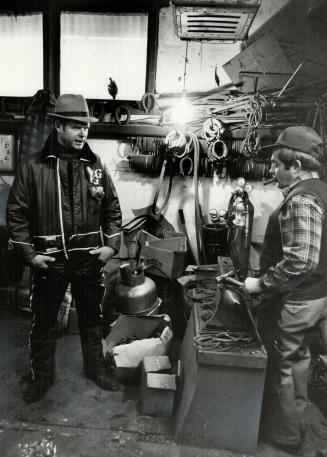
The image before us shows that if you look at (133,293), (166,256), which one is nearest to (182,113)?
(166,256)

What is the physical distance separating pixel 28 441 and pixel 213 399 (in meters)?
1.53

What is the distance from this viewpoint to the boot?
3658 mm

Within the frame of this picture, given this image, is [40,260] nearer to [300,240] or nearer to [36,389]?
[36,389]

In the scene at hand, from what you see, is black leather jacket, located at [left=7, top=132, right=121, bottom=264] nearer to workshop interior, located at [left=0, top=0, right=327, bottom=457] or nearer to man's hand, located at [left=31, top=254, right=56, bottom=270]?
man's hand, located at [left=31, top=254, right=56, bottom=270]

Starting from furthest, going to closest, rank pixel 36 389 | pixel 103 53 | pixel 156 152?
1. pixel 103 53
2. pixel 156 152
3. pixel 36 389

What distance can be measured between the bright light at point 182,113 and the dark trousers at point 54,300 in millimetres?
2736

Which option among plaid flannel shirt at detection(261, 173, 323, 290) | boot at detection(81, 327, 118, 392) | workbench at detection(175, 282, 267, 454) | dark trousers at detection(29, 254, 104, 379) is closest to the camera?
plaid flannel shirt at detection(261, 173, 323, 290)

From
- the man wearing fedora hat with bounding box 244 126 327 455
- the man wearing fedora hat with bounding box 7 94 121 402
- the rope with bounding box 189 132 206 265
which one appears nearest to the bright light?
the rope with bounding box 189 132 206 265

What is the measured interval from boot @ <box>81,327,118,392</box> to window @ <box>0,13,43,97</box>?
13.7 feet

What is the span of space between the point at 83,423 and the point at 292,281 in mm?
2165

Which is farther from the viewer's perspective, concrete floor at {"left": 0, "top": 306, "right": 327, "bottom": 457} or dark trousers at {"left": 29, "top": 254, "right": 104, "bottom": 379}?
dark trousers at {"left": 29, "top": 254, "right": 104, "bottom": 379}

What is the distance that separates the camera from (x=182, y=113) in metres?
5.32

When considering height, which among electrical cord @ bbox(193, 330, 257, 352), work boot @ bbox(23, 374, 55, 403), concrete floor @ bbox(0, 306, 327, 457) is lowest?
concrete floor @ bbox(0, 306, 327, 457)

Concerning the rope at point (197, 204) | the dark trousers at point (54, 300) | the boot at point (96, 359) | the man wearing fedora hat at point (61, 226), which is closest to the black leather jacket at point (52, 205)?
the man wearing fedora hat at point (61, 226)
